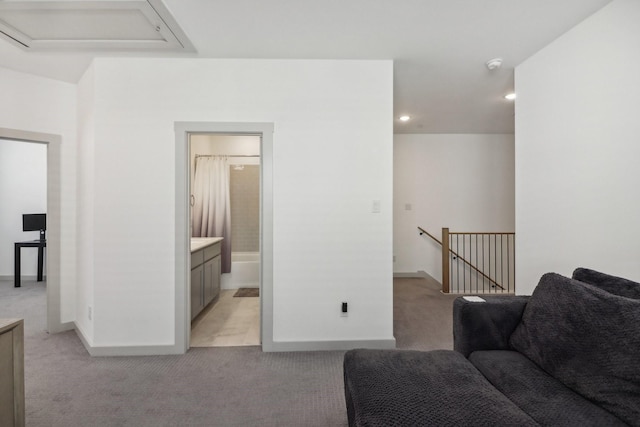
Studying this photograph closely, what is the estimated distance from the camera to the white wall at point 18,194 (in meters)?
5.51

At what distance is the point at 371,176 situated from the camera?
283 cm

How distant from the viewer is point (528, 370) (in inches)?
59.5

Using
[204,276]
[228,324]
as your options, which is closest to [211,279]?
[204,276]

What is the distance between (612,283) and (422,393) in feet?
3.81

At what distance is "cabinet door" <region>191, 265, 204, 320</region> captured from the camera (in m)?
3.27

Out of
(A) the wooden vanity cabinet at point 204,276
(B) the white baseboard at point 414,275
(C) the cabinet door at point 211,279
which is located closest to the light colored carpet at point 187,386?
(A) the wooden vanity cabinet at point 204,276

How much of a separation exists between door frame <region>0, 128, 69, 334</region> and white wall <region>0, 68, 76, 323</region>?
1.3 inches

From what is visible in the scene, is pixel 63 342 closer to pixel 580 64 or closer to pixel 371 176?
pixel 371 176

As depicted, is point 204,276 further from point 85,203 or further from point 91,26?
point 91,26

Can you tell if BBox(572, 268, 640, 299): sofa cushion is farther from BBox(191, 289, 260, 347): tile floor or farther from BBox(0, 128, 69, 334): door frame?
BBox(0, 128, 69, 334): door frame

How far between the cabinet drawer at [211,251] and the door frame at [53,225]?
1423 mm

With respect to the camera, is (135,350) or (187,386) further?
(135,350)

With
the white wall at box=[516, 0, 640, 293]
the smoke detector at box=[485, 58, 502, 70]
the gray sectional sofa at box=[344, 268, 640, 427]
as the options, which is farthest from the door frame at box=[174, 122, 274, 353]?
the white wall at box=[516, 0, 640, 293]

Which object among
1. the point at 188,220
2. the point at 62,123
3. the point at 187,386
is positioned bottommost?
the point at 187,386
